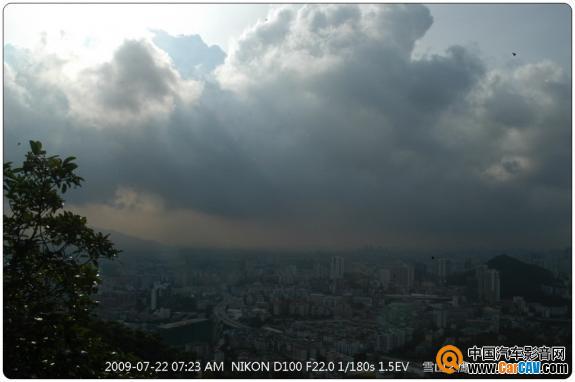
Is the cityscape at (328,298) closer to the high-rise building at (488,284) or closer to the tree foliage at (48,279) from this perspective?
the high-rise building at (488,284)

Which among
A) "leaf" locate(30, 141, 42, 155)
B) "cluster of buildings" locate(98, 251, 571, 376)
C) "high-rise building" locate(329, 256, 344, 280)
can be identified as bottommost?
"cluster of buildings" locate(98, 251, 571, 376)

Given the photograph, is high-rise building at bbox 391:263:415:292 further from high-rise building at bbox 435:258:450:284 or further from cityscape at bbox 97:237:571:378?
high-rise building at bbox 435:258:450:284

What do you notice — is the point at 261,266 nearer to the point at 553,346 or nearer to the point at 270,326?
the point at 270,326

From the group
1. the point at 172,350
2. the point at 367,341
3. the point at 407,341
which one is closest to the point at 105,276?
the point at 172,350

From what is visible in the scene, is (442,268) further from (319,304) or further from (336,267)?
(319,304)

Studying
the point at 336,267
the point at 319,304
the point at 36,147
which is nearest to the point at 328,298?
the point at 319,304

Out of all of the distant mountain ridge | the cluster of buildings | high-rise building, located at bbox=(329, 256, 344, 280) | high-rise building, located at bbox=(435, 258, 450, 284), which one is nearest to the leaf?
the cluster of buildings
